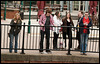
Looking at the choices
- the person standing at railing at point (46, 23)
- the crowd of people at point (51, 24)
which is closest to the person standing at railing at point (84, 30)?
the crowd of people at point (51, 24)

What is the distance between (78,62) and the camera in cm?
1112

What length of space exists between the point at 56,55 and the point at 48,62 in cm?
34

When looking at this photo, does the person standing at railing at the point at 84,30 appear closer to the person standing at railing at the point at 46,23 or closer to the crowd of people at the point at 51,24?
the crowd of people at the point at 51,24

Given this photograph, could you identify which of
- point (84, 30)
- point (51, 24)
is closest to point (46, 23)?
point (51, 24)

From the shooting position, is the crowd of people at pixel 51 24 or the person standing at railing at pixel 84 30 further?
the person standing at railing at pixel 84 30

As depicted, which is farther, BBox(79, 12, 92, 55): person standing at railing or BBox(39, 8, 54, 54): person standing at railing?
BBox(79, 12, 92, 55): person standing at railing

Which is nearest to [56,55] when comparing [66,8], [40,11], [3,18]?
[40,11]

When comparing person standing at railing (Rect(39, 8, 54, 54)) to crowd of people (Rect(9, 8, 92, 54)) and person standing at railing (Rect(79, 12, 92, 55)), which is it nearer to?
crowd of people (Rect(9, 8, 92, 54))

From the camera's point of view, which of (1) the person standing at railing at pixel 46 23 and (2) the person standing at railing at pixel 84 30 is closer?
(1) the person standing at railing at pixel 46 23

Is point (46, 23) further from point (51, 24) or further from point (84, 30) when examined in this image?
point (84, 30)

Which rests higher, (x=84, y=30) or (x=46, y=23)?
(x=46, y=23)

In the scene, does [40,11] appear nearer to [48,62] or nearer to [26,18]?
[26,18]

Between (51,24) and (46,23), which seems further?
(51,24)

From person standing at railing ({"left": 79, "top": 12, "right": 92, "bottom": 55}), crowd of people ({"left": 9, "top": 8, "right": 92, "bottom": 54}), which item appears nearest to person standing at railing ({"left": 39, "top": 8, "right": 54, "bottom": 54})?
crowd of people ({"left": 9, "top": 8, "right": 92, "bottom": 54})
